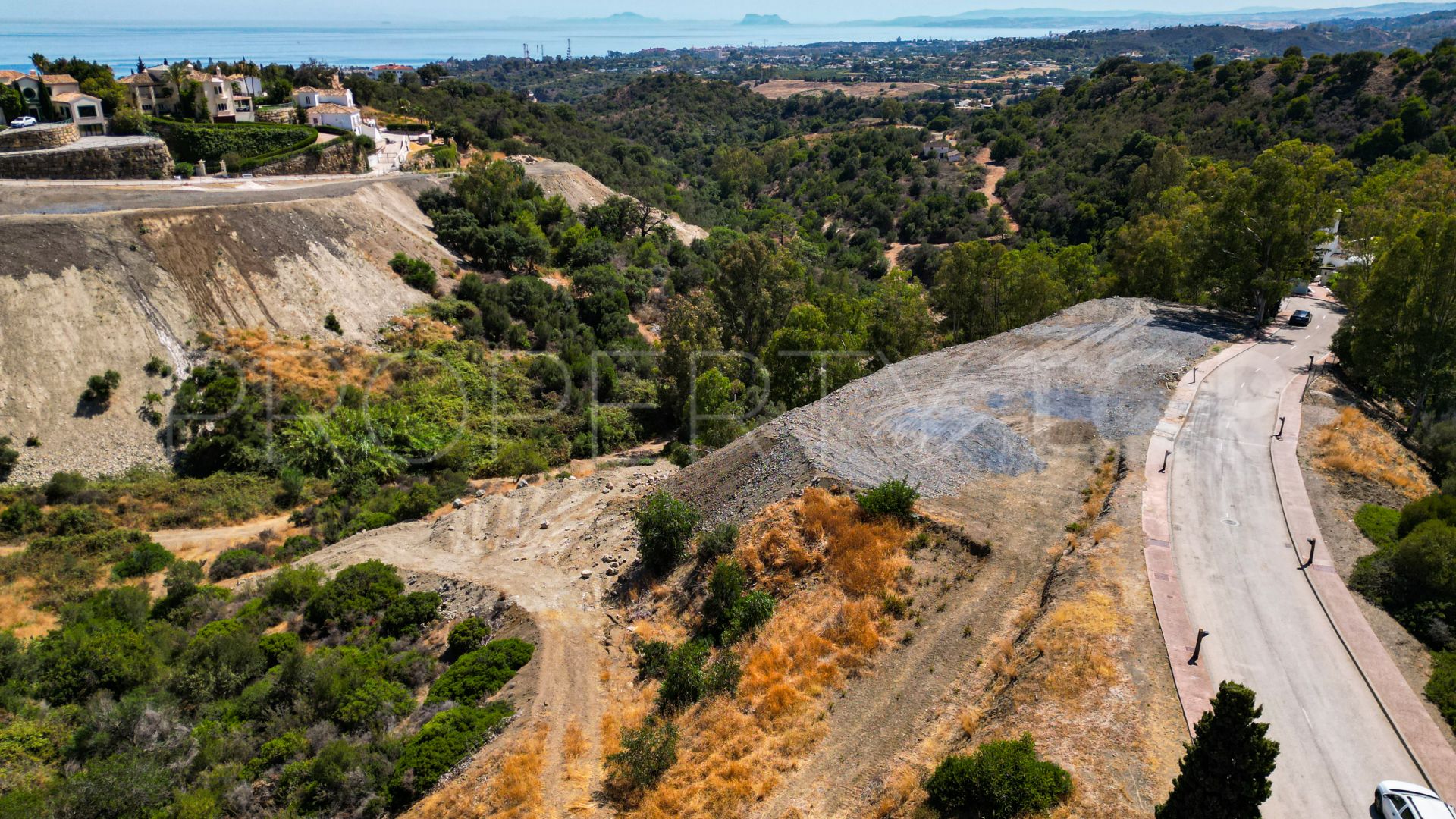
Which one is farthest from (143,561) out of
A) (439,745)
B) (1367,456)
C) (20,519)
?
(1367,456)

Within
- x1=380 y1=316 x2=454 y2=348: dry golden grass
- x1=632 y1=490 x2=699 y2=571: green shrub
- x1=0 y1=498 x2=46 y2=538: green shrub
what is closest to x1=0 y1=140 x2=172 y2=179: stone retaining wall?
x1=380 y1=316 x2=454 y2=348: dry golden grass

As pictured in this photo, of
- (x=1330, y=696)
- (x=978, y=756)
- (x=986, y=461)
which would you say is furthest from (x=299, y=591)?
(x=1330, y=696)

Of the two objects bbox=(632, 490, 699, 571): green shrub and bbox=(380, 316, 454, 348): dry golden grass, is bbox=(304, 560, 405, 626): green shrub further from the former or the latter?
bbox=(380, 316, 454, 348): dry golden grass

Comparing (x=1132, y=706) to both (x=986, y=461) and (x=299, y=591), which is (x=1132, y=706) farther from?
(x=299, y=591)

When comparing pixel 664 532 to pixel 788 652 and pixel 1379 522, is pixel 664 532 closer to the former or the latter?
pixel 788 652

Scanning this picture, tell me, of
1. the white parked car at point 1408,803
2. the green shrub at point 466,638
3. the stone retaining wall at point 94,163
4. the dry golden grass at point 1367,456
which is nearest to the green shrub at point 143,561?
the green shrub at point 466,638

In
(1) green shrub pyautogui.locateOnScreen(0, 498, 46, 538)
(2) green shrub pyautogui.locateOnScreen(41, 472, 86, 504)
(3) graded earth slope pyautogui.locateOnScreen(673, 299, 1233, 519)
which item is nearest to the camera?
(3) graded earth slope pyautogui.locateOnScreen(673, 299, 1233, 519)

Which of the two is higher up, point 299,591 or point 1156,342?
point 1156,342
